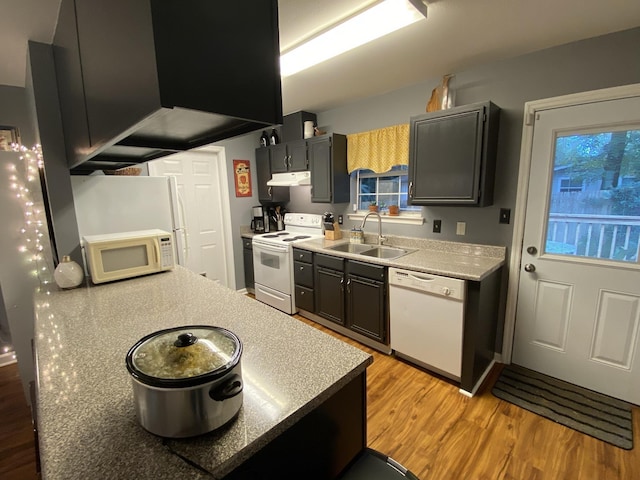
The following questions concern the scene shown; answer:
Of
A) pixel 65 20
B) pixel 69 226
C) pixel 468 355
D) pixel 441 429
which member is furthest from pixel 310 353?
pixel 69 226

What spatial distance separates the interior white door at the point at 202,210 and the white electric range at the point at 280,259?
2.02 ft

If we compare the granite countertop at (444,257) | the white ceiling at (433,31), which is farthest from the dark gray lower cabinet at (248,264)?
the white ceiling at (433,31)

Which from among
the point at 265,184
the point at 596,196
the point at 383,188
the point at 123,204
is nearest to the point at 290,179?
the point at 265,184

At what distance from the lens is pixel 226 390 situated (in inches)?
27.4

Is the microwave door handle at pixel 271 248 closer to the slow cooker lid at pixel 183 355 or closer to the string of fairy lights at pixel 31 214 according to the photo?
the string of fairy lights at pixel 31 214

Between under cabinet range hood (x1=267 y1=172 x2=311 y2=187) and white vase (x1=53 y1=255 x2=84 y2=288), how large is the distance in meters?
2.34

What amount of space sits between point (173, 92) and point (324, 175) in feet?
9.22

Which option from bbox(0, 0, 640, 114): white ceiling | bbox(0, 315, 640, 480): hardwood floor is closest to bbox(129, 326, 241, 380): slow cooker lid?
bbox(0, 315, 640, 480): hardwood floor

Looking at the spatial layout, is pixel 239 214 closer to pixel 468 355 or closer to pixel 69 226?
pixel 69 226

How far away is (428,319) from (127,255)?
2206 mm

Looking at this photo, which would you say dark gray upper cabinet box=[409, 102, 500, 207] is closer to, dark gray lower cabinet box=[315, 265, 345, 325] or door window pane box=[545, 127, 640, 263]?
door window pane box=[545, 127, 640, 263]

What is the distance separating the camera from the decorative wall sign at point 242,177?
4137 mm

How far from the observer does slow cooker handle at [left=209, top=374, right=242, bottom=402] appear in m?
0.68

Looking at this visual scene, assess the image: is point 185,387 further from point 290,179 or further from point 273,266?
point 290,179
